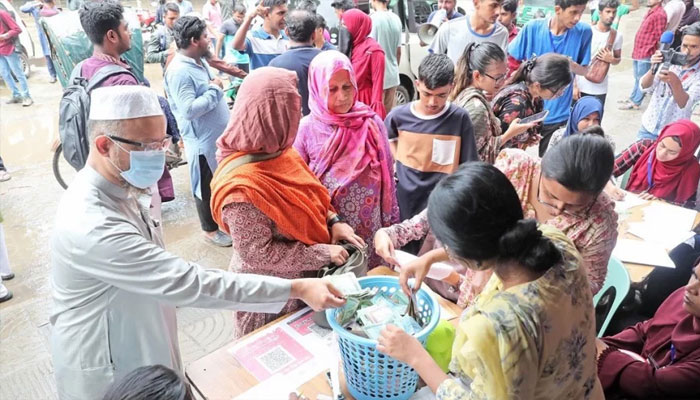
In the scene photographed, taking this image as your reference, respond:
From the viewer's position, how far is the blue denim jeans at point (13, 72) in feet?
24.4

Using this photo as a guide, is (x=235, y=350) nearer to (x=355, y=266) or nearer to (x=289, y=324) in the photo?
(x=289, y=324)

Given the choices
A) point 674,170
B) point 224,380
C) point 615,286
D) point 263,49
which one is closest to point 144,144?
point 224,380

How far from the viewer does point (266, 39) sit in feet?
16.6

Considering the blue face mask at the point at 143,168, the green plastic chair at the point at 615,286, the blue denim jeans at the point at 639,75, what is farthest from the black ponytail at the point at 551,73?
the blue denim jeans at the point at 639,75

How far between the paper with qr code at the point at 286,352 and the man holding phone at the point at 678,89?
140 inches

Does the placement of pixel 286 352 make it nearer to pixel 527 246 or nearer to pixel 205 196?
pixel 527 246

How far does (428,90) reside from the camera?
264 cm

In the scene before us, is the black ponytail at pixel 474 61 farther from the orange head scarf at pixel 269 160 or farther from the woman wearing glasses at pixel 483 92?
the orange head scarf at pixel 269 160

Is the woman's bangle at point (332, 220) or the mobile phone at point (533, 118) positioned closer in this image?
the woman's bangle at point (332, 220)

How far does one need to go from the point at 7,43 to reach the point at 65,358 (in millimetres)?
7622

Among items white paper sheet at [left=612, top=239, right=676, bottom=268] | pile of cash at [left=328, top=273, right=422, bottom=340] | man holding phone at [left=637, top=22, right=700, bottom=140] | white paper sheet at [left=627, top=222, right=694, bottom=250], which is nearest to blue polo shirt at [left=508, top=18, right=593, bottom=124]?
man holding phone at [left=637, top=22, right=700, bottom=140]

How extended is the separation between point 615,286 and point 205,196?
9.60 feet

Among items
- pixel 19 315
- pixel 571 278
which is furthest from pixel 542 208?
pixel 19 315

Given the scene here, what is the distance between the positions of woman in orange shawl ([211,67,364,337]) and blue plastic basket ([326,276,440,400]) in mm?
416
